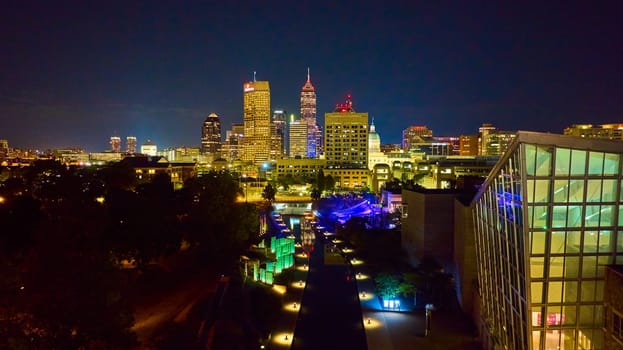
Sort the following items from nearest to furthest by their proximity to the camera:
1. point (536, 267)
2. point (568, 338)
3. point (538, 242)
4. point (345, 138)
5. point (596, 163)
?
point (596, 163)
point (538, 242)
point (536, 267)
point (568, 338)
point (345, 138)

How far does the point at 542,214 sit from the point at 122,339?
13.1m

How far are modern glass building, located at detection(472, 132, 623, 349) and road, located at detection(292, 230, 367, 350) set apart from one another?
7.77 meters

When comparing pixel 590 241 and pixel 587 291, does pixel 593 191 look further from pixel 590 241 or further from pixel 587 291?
pixel 587 291

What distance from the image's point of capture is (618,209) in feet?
45.4

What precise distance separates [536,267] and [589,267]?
1603mm

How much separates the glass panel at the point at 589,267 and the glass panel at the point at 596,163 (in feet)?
8.65

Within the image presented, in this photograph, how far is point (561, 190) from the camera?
13727 mm

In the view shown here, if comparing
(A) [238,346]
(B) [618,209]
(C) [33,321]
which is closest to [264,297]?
(A) [238,346]

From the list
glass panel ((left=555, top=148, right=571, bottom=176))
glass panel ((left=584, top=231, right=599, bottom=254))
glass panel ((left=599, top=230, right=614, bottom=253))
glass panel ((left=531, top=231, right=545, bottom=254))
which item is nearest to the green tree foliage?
glass panel ((left=531, top=231, right=545, bottom=254))

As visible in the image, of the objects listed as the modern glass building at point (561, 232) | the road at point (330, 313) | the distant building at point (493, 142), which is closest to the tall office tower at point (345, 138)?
the distant building at point (493, 142)

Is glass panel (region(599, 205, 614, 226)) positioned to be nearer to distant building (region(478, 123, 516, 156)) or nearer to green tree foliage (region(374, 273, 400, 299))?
green tree foliage (region(374, 273, 400, 299))

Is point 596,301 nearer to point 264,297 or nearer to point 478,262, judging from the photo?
point 478,262

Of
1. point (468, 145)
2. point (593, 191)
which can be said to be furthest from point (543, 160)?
point (468, 145)

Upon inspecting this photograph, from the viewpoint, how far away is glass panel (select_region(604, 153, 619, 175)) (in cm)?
1356
